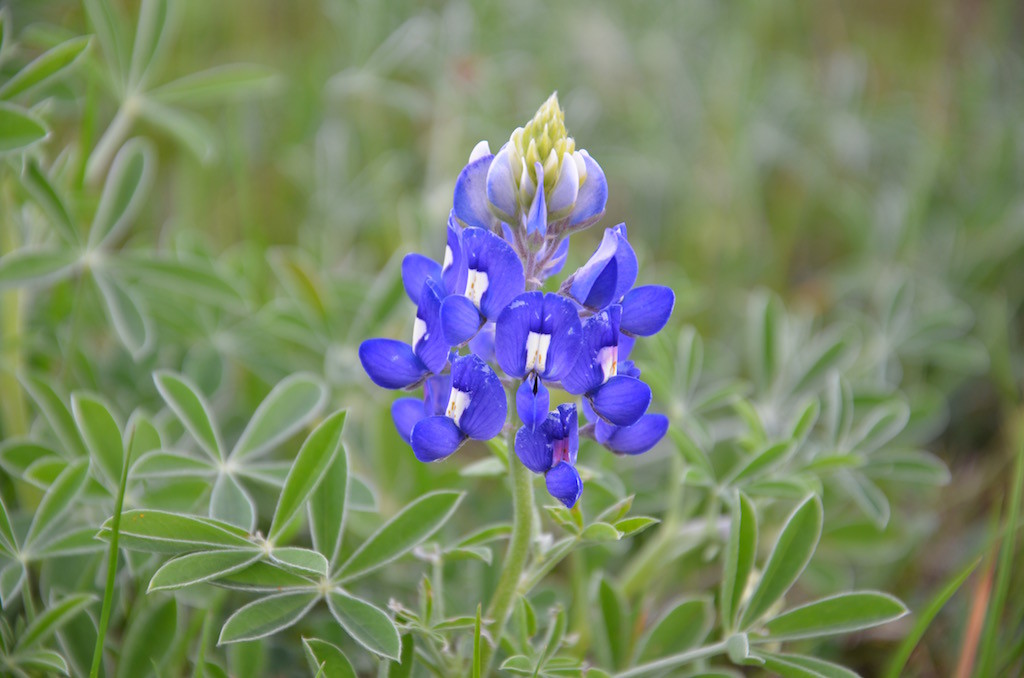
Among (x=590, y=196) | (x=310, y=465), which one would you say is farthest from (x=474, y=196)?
(x=310, y=465)

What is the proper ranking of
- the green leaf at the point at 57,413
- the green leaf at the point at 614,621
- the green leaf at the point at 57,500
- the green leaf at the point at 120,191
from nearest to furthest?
the green leaf at the point at 57,500 < the green leaf at the point at 614,621 < the green leaf at the point at 57,413 < the green leaf at the point at 120,191

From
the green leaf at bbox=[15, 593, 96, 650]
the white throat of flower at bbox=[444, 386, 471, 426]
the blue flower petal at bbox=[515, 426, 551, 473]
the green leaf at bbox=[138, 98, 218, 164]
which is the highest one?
the green leaf at bbox=[138, 98, 218, 164]

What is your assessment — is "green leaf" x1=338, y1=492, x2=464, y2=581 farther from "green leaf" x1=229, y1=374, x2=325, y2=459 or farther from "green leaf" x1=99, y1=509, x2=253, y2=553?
"green leaf" x1=229, y1=374, x2=325, y2=459

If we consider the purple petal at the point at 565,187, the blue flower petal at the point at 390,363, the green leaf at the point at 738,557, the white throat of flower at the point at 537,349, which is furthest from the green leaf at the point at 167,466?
the green leaf at the point at 738,557

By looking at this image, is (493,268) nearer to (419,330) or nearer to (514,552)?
(419,330)

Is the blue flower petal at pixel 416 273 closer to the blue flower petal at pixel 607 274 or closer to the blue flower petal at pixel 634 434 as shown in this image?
the blue flower petal at pixel 607 274

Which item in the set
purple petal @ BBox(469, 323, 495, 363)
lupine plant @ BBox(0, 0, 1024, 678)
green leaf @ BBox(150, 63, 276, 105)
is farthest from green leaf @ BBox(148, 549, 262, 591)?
green leaf @ BBox(150, 63, 276, 105)

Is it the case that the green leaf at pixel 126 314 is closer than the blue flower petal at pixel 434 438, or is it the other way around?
the blue flower petal at pixel 434 438
